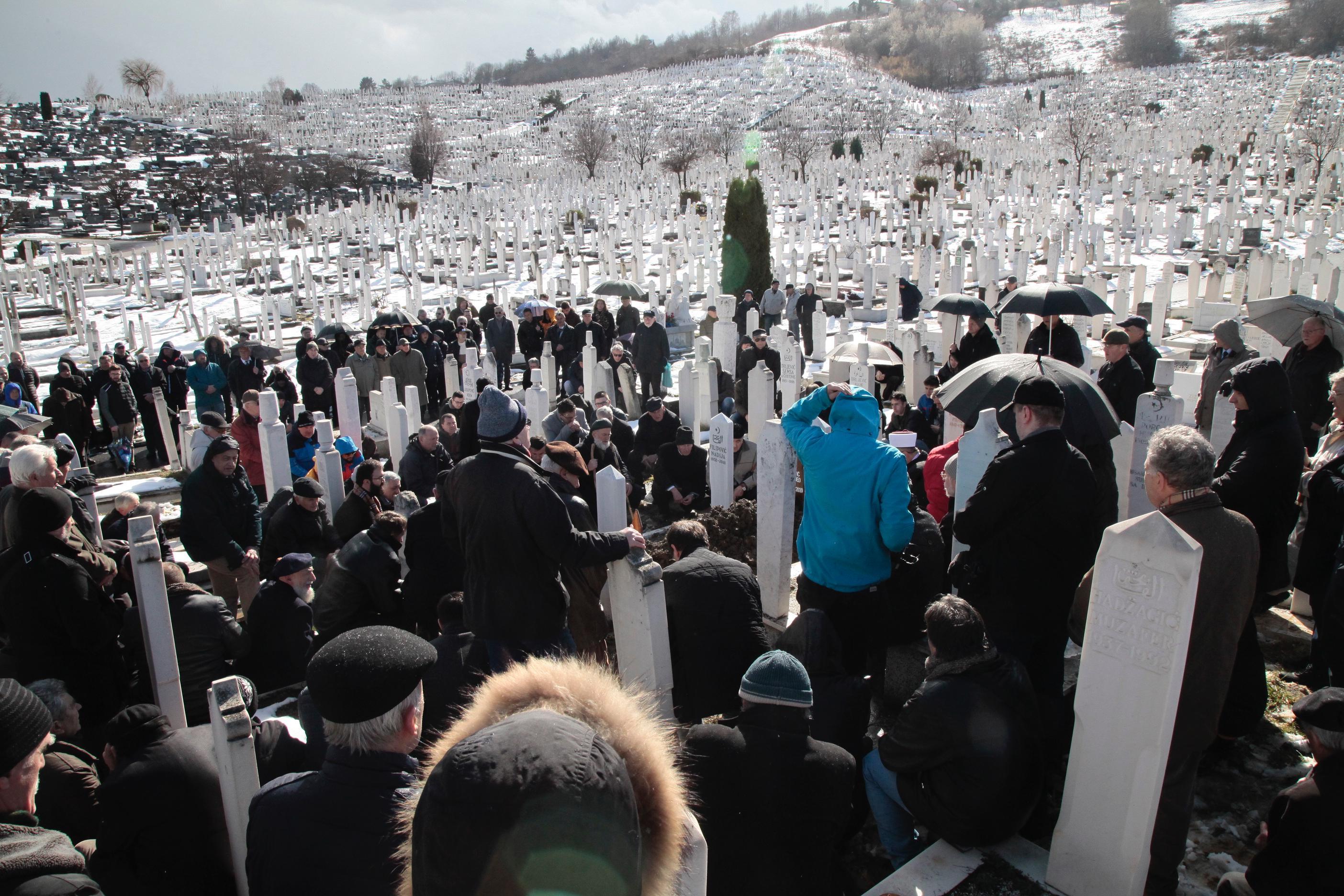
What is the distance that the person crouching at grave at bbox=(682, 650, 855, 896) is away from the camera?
8.63 ft

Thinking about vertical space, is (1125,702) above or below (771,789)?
above

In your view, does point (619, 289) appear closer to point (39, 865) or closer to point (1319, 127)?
point (39, 865)

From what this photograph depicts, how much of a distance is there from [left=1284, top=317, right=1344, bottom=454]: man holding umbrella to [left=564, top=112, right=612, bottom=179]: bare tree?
4209 centimetres

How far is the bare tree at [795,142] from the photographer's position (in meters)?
45.1

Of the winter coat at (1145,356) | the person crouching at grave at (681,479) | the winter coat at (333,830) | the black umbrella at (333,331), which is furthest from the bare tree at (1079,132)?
the winter coat at (333,830)

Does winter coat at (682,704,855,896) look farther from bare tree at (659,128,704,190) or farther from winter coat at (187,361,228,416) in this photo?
bare tree at (659,128,704,190)

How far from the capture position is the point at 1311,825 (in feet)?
7.92

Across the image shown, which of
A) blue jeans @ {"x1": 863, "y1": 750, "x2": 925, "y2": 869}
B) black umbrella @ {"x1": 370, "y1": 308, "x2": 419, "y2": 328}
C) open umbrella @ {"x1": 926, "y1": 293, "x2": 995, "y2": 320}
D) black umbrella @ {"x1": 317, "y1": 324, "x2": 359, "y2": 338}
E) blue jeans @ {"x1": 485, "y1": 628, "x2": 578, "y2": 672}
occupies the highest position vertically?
open umbrella @ {"x1": 926, "y1": 293, "x2": 995, "y2": 320}

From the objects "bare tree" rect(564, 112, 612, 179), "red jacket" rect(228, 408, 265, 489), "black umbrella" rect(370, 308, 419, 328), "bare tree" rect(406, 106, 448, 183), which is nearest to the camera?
"red jacket" rect(228, 408, 265, 489)

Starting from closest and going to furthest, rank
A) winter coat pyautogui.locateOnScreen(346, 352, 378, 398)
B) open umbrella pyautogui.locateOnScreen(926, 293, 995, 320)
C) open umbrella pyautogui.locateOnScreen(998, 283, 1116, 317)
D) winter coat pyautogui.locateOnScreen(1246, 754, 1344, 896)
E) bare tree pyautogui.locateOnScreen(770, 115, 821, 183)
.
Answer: winter coat pyautogui.locateOnScreen(1246, 754, 1344, 896) → open umbrella pyautogui.locateOnScreen(998, 283, 1116, 317) → open umbrella pyautogui.locateOnScreen(926, 293, 995, 320) → winter coat pyautogui.locateOnScreen(346, 352, 378, 398) → bare tree pyautogui.locateOnScreen(770, 115, 821, 183)

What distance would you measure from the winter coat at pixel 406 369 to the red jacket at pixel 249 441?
9.86 ft

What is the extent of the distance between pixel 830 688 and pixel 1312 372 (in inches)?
185

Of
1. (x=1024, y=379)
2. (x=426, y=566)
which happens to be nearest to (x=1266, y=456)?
(x=1024, y=379)

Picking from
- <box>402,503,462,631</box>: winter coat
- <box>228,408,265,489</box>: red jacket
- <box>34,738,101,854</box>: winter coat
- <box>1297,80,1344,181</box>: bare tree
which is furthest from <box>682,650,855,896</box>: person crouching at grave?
<box>1297,80,1344,181</box>: bare tree
